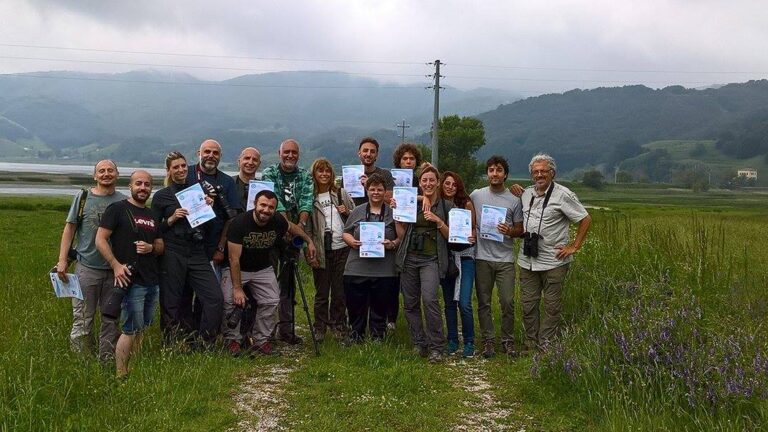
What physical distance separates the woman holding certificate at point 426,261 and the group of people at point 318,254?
1 centimetres

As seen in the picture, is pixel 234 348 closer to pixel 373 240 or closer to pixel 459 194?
pixel 373 240

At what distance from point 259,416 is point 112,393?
1293 millimetres

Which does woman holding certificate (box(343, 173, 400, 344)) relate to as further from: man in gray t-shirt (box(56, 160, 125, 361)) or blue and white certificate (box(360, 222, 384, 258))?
man in gray t-shirt (box(56, 160, 125, 361))

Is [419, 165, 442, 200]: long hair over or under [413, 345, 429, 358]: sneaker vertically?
over

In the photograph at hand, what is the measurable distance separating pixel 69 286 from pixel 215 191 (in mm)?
1716

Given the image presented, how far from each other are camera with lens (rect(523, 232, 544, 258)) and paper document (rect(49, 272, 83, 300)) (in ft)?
15.2

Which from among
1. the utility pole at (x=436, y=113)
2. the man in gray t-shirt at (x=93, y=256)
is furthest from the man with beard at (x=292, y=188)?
the utility pole at (x=436, y=113)

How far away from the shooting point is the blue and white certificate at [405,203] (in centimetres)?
727

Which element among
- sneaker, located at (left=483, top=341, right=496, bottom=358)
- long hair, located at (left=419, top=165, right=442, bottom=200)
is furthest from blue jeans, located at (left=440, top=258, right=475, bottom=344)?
long hair, located at (left=419, top=165, right=442, bottom=200)

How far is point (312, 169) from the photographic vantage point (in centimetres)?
806

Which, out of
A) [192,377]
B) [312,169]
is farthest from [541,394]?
[312,169]

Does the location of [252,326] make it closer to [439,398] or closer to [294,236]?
[294,236]

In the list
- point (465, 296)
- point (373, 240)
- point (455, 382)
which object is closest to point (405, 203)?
point (373, 240)

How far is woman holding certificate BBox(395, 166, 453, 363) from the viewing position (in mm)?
7367
